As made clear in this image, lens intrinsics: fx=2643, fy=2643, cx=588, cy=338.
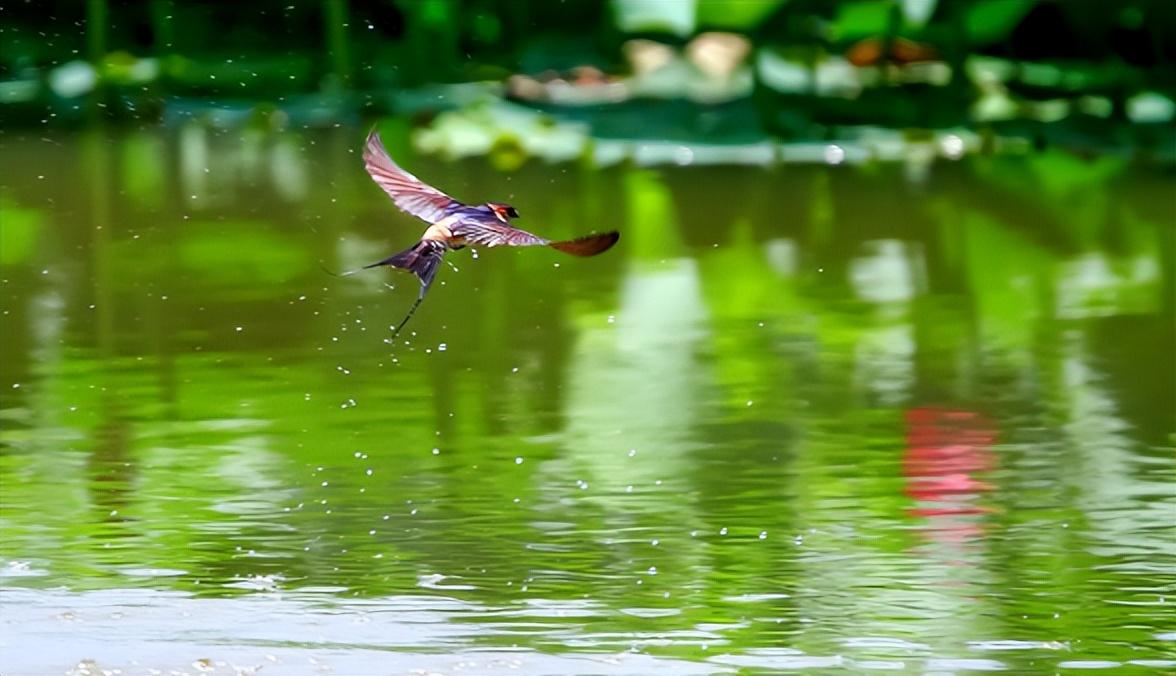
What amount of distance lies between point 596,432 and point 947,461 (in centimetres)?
85

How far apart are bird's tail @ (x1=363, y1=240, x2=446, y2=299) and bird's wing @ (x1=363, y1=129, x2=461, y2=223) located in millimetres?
84

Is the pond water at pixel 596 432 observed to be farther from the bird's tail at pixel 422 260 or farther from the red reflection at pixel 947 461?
the bird's tail at pixel 422 260

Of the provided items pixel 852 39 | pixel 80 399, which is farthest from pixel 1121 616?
pixel 852 39

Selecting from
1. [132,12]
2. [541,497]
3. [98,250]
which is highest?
[541,497]

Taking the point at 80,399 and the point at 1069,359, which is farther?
the point at 1069,359

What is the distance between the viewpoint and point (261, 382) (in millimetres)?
6746

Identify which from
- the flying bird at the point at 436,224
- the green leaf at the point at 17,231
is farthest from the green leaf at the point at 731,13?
the flying bird at the point at 436,224

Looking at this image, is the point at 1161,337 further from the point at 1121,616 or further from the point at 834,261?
the point at 1121,616

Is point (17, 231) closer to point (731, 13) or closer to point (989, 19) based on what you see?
point (731, 13)

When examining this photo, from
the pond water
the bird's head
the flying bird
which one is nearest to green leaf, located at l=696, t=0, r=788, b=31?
the pond water

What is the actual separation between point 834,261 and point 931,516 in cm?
332

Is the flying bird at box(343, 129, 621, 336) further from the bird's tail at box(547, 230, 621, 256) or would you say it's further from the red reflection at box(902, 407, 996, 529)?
the red reflection at box(902, 407, 996, 529)

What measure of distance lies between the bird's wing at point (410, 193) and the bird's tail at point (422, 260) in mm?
84

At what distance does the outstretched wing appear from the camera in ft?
13.0
